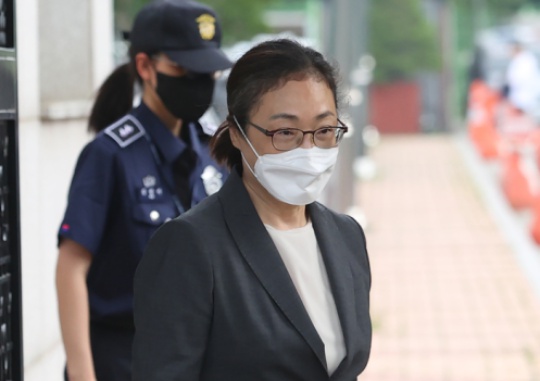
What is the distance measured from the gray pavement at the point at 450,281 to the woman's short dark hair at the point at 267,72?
4973 mm

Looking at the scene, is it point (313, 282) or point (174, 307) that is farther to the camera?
point (313, 282)

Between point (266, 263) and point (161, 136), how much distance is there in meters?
1.13

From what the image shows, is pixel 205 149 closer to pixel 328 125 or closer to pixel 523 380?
pixel 328 125

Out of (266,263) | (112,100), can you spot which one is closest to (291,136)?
(266,263)

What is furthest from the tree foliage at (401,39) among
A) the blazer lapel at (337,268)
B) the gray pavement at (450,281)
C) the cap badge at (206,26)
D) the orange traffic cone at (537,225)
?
the blazer lapel at (337,268)

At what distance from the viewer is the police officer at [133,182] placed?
136 inches

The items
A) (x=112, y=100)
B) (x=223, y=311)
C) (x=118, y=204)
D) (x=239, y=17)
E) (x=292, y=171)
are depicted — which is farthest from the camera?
(x=239, y=17)

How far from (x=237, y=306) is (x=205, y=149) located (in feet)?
4.32

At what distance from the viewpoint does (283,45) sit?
2.75 metres

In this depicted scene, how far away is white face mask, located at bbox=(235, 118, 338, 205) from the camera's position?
2.65 meters

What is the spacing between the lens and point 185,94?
367 cm

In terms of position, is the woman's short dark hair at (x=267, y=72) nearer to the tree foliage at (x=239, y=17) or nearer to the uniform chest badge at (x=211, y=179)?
the uniform chest badge at (x=211, y=179)

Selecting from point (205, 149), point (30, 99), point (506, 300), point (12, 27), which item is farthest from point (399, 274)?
point (12, 27)

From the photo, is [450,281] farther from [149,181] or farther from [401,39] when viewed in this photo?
[401,39]
